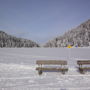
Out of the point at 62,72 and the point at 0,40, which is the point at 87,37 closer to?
the point at 0,40

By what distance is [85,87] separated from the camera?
4793 millimetres

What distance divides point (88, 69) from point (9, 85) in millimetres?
6170

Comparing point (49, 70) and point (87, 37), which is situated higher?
point (87, 37)

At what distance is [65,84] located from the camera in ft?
16.8

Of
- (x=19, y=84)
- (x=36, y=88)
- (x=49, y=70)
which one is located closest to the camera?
(x=36, y=88)

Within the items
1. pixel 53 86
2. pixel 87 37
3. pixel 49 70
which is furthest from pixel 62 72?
pixel 87 37

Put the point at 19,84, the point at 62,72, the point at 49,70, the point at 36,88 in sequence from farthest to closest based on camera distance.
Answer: the point at 49,70
the point at 62,72
the point at 19,84
the point at 36,88

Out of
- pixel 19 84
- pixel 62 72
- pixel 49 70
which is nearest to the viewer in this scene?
pixel 19 84

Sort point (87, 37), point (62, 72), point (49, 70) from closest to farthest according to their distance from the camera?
1. point (62, 72)
2. point (49, 70)
3. point (87, 37)

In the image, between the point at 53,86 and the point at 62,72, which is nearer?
the point at 53,86

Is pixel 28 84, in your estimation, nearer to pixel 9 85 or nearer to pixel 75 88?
pixel 9 85

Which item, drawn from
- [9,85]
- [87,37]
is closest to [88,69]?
[9,85]

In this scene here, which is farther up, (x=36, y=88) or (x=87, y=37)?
(x=87, y=37)

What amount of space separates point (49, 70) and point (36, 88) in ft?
9.29
